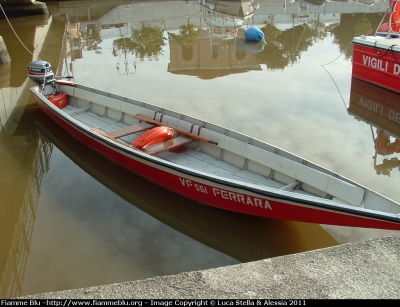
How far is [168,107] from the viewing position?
12523 millimetres

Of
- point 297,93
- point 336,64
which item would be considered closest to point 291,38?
point 336,64

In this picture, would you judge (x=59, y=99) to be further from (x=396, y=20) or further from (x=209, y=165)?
(x=396, y=20)

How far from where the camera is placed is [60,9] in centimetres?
2909

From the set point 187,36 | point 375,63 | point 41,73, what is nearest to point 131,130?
point 41,73

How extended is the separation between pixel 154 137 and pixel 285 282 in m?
5.35

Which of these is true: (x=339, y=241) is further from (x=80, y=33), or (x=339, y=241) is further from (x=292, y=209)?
(x=80, y=33)

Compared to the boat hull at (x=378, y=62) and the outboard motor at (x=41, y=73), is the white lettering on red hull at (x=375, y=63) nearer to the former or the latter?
the boat hull at (x=378, y=62)

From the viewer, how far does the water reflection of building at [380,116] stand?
973 cm

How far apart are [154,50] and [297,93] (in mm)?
8371

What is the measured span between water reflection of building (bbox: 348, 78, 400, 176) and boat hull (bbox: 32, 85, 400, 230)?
323 centimetres

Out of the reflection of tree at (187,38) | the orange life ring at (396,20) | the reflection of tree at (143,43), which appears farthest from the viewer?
the reflection of tree at (143,43)

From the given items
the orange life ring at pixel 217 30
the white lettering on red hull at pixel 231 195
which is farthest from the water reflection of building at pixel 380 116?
the orange life ring at pixel 217 30

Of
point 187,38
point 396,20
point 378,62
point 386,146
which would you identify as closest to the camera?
point 386,146

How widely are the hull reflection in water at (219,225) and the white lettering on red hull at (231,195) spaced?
0.55m
